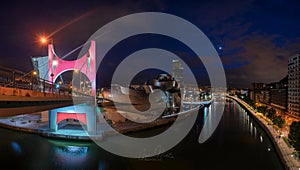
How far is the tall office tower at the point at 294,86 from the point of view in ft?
32.1

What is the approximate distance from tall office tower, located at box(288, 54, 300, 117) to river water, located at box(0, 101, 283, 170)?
5358 millimetres

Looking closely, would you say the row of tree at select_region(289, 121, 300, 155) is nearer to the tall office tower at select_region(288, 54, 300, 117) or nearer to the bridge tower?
the bridge tower

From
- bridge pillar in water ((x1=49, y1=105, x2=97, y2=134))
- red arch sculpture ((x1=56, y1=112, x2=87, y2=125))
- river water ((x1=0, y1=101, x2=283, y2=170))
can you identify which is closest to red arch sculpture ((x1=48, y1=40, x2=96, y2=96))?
bridge pillar in water ((x1=49, y1=105, x2=97, y2=134))

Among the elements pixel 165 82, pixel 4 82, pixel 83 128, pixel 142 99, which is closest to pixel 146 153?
pixel 83 128

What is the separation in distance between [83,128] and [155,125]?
2593 millimetres

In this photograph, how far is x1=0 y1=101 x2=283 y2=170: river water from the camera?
3.93 meters

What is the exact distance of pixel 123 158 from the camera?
427cm

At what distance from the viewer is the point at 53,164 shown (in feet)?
12.9

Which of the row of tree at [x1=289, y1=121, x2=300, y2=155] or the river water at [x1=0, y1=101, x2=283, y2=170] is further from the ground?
the row of tree at [x1=289, y1=121, x2=300, y2=155]

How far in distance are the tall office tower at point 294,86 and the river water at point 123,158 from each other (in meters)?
5.36

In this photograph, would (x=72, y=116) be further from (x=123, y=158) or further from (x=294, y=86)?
(x=294, y=86)

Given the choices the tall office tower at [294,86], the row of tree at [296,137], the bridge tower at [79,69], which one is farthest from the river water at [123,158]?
the tall office tower at [294,86]

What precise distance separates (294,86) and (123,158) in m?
9.81

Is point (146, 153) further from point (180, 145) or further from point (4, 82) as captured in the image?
point (4, 82)
